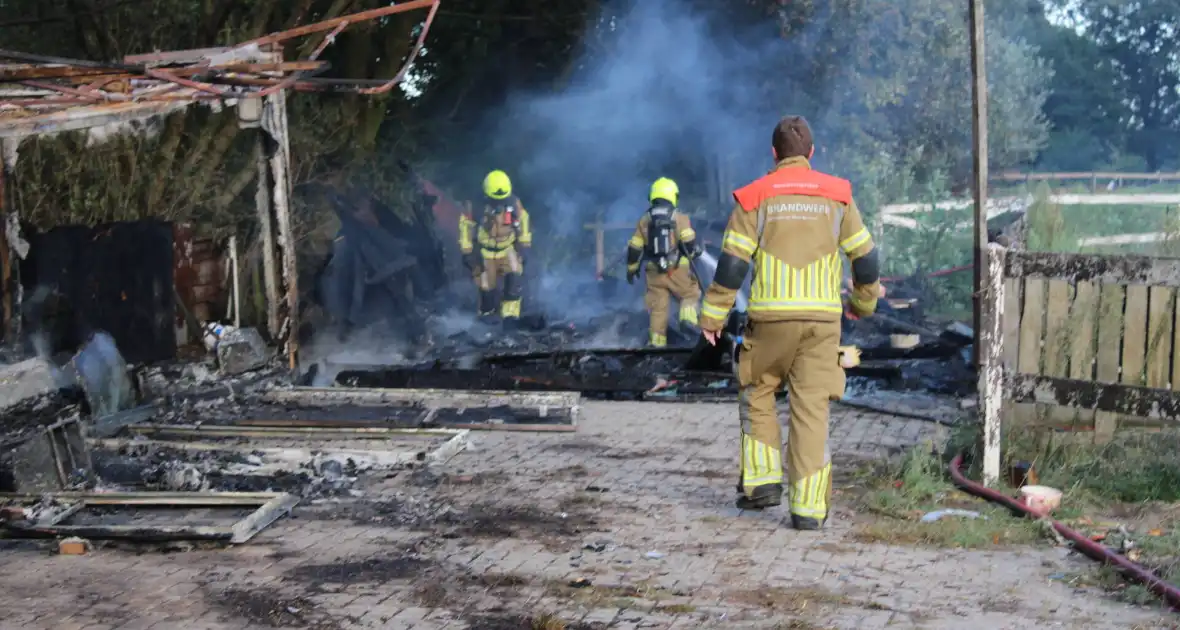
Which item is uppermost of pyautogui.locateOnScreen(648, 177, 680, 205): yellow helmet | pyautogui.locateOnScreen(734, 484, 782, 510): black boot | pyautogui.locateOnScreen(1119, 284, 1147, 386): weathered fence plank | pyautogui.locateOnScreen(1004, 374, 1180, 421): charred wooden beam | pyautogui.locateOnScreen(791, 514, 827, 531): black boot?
pyautogui.locateOnScreen(648, 177, 680, 205): yellow helmet

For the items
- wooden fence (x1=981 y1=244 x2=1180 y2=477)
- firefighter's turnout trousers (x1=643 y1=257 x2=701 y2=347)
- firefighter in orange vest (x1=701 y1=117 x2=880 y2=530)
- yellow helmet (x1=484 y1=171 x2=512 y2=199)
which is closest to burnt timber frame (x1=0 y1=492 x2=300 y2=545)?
firefighter in orange vest (x1=701 y1=117 x2=880 y2=530)

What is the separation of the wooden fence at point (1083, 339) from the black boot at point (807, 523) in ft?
3.91

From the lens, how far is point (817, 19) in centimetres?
1844

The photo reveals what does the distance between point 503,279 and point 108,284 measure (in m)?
6.17

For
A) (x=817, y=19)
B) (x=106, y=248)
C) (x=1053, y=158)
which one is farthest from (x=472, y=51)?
(x=1053, y=158)

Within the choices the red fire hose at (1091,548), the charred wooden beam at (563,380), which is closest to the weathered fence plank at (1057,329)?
the red fire hose at (1091,548)

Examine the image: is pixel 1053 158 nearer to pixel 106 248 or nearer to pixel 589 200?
pixel 589 200

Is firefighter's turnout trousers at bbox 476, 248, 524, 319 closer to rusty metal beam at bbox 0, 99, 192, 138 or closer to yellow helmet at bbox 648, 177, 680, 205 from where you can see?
yellow helmet at bbox 648, 177, 680, 205

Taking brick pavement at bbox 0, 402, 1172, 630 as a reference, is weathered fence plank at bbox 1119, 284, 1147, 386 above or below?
above

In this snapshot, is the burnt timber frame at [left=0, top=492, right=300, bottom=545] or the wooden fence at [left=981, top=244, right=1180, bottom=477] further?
the wooden fence at [left=981, top=244, right=1180, bottom=477]

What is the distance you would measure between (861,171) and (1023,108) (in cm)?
562

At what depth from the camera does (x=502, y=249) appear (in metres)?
15.1

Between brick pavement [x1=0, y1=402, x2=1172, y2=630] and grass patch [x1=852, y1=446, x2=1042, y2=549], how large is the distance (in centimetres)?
13

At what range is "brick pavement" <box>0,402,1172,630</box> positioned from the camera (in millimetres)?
4727
